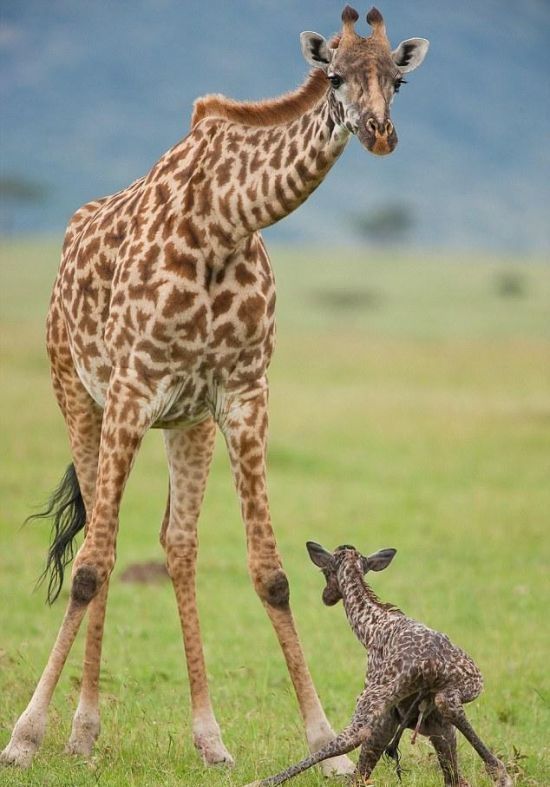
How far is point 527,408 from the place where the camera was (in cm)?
2756

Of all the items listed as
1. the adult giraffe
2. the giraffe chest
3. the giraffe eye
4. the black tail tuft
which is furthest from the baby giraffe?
the black tail tuft

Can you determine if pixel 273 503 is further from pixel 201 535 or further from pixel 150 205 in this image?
pixel 150 205

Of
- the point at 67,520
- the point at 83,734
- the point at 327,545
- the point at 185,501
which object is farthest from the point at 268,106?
the point at 327,545

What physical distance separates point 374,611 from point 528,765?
1.19 metres

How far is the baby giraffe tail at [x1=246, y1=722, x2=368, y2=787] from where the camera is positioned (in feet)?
20.5

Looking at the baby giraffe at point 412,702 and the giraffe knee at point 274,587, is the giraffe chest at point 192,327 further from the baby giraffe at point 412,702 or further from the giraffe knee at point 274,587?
the baby giraffe at point 412,702

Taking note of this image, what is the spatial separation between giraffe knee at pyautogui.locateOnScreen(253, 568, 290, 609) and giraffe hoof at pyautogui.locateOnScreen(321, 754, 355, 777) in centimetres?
86

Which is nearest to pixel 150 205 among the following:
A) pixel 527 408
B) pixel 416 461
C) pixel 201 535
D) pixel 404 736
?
pixel 404 736

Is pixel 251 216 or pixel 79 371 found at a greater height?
pixel 251 216

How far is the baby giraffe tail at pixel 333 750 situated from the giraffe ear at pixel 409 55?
10.3 feet

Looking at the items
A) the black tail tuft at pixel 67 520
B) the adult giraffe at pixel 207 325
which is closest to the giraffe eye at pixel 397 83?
the adult giraffe at pixel 207 325

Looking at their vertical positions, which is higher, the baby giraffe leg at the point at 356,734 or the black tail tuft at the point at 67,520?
the black tail tuft at the point at 67,520

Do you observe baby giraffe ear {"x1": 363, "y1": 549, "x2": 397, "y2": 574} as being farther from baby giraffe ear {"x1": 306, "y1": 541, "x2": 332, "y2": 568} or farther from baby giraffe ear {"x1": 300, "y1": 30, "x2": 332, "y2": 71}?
baby giraffe ear {"x1": 300, "y1": 30, "x2": 332, "y2": 71}

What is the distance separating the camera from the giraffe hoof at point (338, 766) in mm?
6957
